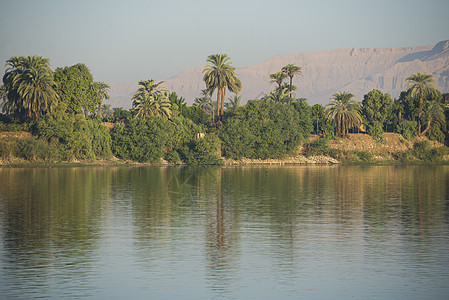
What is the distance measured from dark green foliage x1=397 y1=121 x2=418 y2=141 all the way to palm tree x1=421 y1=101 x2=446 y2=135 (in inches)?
130

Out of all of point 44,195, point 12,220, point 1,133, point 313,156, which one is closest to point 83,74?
point 1,133

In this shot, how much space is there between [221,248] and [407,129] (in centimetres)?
12987

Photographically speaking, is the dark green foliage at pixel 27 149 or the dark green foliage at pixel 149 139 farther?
the dark green foliage at pixel 149 139

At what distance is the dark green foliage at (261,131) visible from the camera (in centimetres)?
12738

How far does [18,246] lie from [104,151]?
91.3 m

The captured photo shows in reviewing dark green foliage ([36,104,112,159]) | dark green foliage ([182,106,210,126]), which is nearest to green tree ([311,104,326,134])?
dark green foliage ([182,106,210,126])

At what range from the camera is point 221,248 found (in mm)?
26453

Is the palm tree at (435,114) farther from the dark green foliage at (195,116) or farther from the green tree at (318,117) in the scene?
the dark green foliage at (195,116)

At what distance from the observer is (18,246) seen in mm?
26391

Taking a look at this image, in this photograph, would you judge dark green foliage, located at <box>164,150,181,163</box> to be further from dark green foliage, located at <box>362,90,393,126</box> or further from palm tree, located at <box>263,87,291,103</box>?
dark green foliage, located at <box>362,90,393,126</box>

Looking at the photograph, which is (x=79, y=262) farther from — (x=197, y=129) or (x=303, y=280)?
(x=197, y=129)

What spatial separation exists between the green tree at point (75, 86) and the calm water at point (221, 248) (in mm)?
70047

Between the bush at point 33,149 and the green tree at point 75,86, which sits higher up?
the green tree at point 75,86

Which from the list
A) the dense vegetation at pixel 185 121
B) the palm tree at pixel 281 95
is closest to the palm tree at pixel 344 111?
the dense vegetation at pixel 185 121
